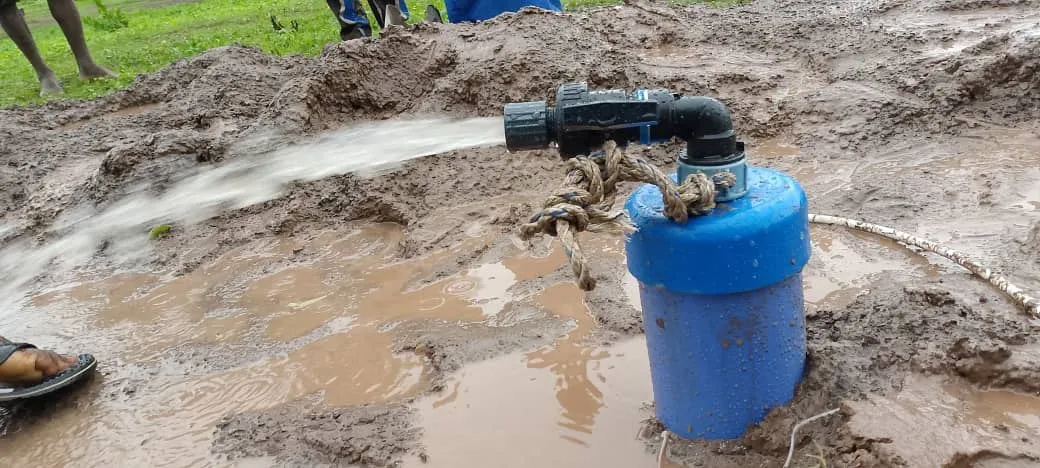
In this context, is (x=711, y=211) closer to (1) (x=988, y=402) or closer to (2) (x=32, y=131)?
(1) (x=988, y=402)

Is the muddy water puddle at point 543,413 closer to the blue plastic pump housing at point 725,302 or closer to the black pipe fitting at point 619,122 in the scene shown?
the blue plastic pump housing at point 725,302

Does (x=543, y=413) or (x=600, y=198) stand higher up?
(x=600, y=198)

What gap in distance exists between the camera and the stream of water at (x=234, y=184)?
3.96 metres

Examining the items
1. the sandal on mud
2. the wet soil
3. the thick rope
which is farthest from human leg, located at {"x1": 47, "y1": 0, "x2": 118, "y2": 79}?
the thick rope

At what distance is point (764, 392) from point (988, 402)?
526 mm

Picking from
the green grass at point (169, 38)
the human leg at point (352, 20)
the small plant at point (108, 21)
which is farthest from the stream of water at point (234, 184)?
the small plant at point (108, 21)

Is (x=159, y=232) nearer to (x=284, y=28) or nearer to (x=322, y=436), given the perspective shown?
(x=322, y=436)

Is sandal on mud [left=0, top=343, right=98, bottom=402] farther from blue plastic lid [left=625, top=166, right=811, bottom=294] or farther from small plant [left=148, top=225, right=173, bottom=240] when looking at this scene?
blue plastic lid [left=625, top=166, right=811, bottom=294]

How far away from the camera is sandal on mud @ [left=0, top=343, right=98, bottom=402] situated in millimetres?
2484

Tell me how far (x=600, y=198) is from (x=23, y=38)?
762cm

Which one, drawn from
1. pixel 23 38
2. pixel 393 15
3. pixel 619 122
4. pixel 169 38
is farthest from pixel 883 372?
pixel 169 38

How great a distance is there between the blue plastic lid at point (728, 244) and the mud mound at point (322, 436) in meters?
0.92

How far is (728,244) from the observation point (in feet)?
4.81

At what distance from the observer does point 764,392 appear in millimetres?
1714
